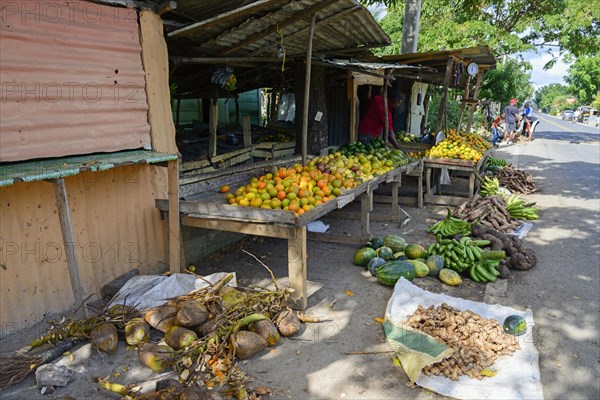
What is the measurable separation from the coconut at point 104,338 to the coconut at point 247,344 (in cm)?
101

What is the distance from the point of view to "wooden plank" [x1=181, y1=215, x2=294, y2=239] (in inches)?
156

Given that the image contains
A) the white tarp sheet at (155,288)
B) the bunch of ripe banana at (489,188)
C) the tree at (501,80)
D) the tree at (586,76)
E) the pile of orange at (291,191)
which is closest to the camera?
the white tarp sheet at (155,288)

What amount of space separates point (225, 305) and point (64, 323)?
4.70ft

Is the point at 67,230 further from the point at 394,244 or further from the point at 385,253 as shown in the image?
the point at 394,244

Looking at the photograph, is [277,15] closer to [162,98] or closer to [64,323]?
[162,98]

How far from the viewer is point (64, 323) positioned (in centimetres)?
362

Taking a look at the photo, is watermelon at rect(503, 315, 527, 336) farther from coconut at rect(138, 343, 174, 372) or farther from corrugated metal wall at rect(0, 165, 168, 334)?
corrugated metal wall at rect(0, 165, 168, 334)

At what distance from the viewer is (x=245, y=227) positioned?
4137 millimetres

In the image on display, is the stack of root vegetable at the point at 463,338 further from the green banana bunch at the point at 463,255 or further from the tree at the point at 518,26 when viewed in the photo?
the tree at the point at 518,26

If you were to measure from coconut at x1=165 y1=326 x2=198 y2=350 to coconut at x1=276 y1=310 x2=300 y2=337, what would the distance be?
0.77 meters

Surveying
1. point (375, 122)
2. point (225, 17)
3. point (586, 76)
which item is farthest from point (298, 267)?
point (586, 76)

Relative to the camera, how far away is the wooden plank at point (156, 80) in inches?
165

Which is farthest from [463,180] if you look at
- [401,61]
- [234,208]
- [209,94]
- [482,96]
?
[482,96]

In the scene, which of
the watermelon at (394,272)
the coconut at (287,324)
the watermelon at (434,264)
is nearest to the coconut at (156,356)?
the coconut at (287,324)
